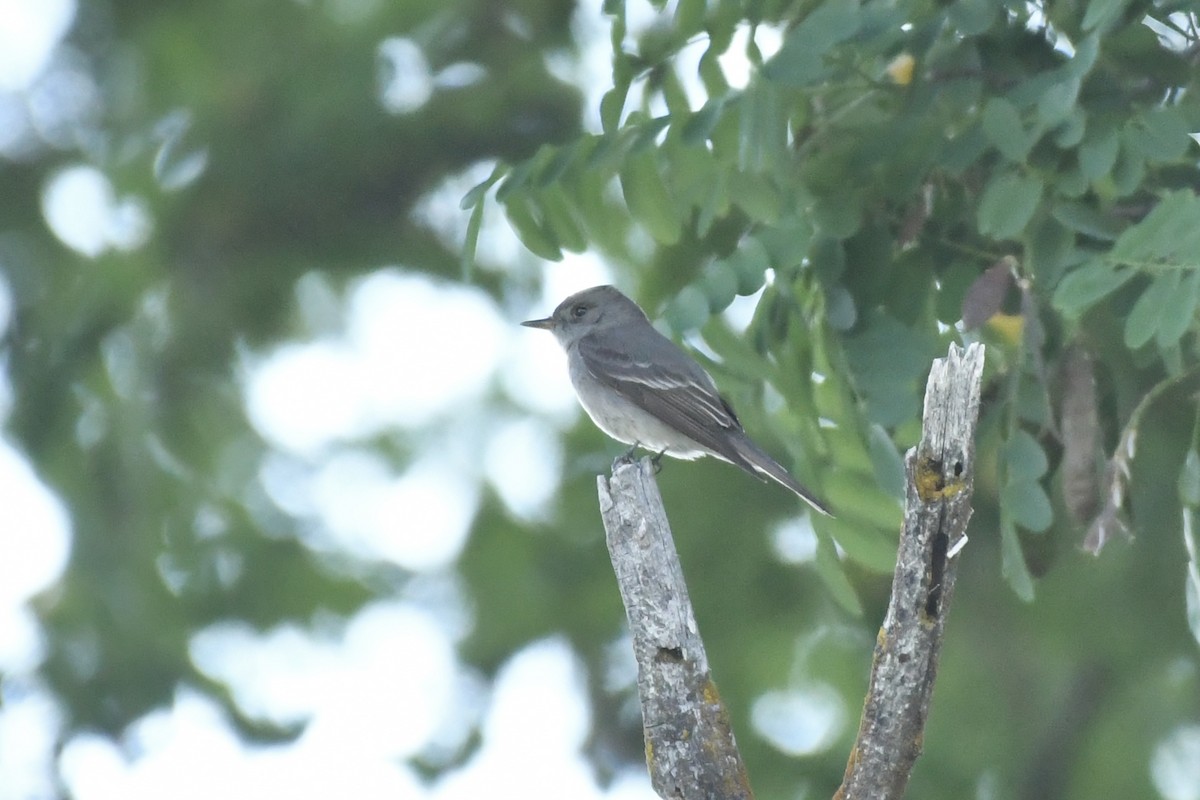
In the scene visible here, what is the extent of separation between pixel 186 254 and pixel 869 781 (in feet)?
18.2

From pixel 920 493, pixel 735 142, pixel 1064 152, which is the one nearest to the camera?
pixel 920 493

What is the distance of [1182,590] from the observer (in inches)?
256

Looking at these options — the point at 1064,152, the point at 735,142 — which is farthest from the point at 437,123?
the point at 1064,152

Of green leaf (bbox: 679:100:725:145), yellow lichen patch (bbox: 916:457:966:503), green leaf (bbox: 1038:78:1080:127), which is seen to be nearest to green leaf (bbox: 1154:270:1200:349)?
green leaf (bbox: 1038:78:1080:127)

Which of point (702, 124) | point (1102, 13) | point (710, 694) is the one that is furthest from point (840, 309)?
point (710, 694)

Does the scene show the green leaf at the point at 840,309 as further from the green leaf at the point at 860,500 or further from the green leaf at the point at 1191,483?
the green leaf at the point at 1191,483

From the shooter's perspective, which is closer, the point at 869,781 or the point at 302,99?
the point at 869,781

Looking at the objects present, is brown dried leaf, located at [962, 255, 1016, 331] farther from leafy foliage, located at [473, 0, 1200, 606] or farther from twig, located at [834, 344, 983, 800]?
twig, located at [834, 344, 983, 800]

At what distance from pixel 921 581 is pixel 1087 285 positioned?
1.00m

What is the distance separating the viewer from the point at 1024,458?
3479 millimetres

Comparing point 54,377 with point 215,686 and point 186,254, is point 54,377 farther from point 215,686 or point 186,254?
point 215,686

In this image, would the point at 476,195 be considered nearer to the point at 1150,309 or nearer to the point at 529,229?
the point at 529,229

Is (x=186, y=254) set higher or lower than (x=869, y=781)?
higher

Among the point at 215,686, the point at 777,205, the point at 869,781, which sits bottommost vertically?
the point at 869,781
